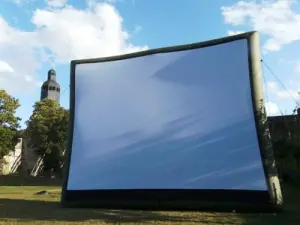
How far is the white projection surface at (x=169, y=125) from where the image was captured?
11.3 meters

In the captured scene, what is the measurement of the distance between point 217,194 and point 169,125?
8.27 feet

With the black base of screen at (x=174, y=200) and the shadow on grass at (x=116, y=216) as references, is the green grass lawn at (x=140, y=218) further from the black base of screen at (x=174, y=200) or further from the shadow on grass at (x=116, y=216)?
the black base of screen at (x=174, y=200)

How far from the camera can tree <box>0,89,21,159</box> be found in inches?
1518

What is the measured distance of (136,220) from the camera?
9.61 metres

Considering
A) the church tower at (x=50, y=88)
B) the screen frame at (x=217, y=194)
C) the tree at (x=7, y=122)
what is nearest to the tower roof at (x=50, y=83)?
the church tower at (x=50, y=88)

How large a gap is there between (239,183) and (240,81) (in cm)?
302

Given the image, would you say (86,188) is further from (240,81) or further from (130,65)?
(240,81)

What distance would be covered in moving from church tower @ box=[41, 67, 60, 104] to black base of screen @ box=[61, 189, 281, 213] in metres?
59.9

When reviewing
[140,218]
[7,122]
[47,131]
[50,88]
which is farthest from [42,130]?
[140,218]

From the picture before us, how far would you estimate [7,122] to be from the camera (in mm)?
40156

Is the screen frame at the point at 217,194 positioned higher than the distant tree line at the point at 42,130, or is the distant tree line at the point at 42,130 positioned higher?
the distant tree line at the point at 42,130

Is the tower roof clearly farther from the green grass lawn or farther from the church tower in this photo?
the green grass lawn

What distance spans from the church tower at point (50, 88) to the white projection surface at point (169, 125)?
59.4 meters

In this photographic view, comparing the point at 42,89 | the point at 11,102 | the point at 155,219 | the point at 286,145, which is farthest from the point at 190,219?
the point at 42,89
